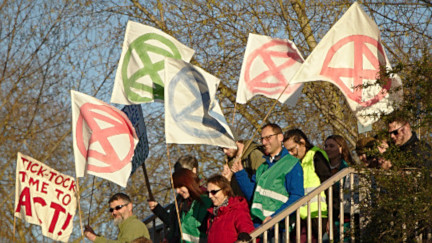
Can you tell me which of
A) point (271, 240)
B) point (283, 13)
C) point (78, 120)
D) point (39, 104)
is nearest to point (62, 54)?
point (39, 104)

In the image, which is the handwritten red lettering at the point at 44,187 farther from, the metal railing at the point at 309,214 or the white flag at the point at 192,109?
the metal railing at the point at 309,214

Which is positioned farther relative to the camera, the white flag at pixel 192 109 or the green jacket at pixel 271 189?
the white flag at pixel 192 109

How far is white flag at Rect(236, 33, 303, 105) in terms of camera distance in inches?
393

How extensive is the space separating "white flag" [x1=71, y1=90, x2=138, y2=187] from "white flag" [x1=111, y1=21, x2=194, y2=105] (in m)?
0.34

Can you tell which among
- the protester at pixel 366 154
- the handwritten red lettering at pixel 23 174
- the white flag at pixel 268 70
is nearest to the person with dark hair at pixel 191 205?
the white flag at pixel 268 70

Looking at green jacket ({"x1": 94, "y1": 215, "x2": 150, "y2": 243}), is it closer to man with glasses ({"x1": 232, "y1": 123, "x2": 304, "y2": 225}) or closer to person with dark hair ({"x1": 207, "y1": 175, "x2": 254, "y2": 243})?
person with dark hair ({"x1": 207, "y1": 175, "x2": 254, "y2": 243})

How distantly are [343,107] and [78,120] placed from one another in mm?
4940

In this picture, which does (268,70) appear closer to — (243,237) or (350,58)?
(350,58)

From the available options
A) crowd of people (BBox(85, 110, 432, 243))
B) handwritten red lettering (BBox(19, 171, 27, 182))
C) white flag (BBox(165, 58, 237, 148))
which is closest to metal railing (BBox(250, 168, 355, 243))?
crowd of people (BBox(85, 110, 432, 243))

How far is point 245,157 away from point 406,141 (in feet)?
6.09

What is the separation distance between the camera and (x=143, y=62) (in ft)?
33.6

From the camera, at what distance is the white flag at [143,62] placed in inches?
398

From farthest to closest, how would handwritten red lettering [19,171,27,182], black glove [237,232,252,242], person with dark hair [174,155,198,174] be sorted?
handwritten red lettering [19,171,27,182], person with dark hair [174,155,198,174], black glove [237,232,252,242]

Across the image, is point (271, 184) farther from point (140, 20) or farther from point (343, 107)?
point (140, 20)
